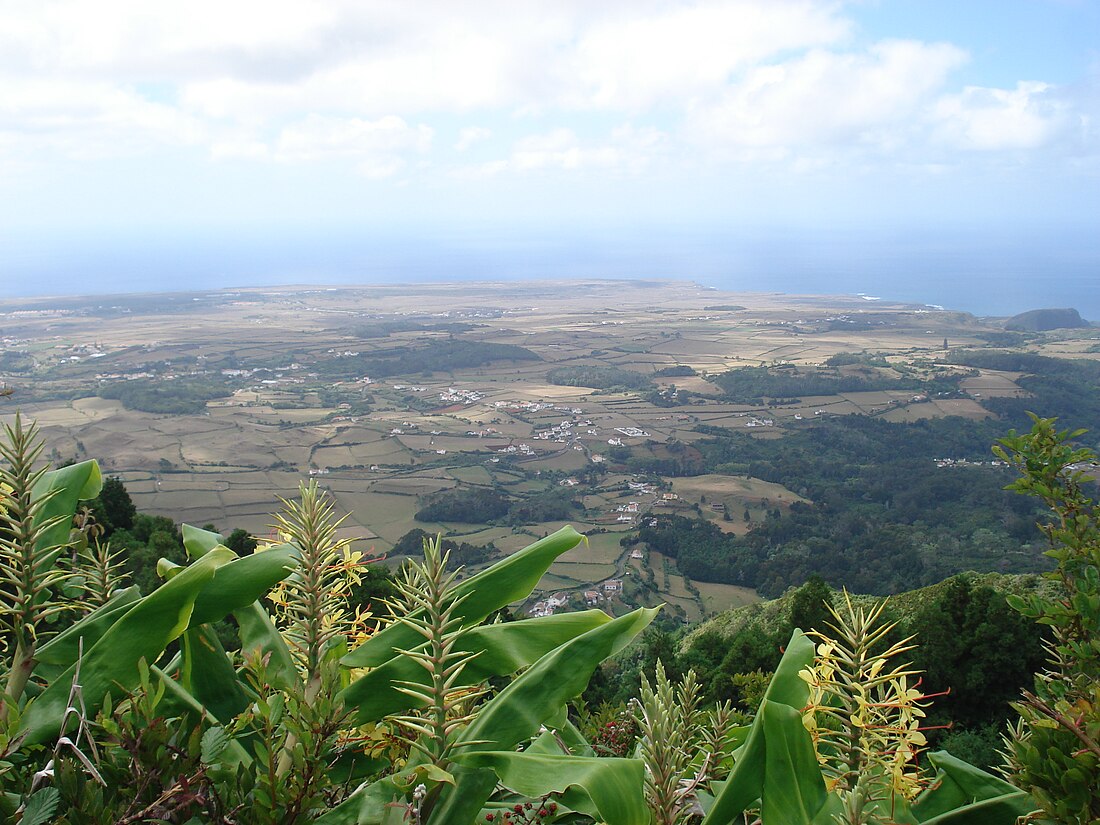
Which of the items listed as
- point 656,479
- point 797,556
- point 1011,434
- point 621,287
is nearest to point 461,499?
point 656,479

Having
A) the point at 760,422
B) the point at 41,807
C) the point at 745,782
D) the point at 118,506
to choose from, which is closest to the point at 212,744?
the point at 41,807

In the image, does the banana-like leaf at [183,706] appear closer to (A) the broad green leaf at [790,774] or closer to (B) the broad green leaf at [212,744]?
(B) the broad green leaf at [212,744]

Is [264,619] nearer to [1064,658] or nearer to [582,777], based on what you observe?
[582,777]

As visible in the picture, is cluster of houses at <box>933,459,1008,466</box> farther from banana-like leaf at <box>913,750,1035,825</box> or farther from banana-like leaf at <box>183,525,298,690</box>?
banana-like leaf at <box>183,525,298,690</box>

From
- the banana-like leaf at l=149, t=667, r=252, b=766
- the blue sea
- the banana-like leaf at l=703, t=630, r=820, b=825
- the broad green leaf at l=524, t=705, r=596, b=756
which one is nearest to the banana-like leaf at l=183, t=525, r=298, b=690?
the banana-like leaf at l=149, t=667, r=252, b=766

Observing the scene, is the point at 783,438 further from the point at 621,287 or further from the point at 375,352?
the point at 621,287

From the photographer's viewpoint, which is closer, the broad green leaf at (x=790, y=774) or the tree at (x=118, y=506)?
the broad green leaf at (x=790, y=774)

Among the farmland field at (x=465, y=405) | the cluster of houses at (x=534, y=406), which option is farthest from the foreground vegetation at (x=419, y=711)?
the cluster of houses at (x=534, y=406)
